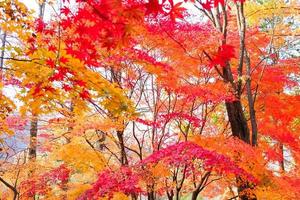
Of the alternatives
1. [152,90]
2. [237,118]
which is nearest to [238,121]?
[237,118]

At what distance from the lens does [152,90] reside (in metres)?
10.8

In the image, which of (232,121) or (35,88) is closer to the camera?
(35,88)

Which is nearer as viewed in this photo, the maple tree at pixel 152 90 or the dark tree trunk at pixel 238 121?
the maple tree at pixel 152 90

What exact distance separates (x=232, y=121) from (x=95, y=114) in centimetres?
425

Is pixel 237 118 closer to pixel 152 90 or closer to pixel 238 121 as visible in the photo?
pixel 238 121

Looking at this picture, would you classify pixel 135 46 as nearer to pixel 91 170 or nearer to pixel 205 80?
pixel 205 80

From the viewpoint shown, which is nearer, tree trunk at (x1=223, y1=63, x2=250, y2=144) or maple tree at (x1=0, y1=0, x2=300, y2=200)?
maple tree at (x1=0, y1=0, x2=300, y2=200)

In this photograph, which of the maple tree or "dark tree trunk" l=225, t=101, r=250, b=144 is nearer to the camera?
the maple tree

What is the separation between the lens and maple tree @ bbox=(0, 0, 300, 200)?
204 inches

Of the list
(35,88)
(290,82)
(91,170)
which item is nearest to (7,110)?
(35,88)

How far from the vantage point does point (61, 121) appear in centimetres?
1030

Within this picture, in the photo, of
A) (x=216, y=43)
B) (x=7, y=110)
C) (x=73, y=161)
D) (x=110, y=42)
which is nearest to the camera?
(x=110, y=42)

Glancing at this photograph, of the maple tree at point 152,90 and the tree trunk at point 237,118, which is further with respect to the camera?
the tree trunk at point 237,118

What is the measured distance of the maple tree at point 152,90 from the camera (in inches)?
204
